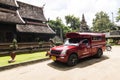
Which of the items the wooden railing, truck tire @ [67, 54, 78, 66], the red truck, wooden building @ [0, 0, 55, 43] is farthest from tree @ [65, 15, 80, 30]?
truck tire @ [67, 54, 78, 66]

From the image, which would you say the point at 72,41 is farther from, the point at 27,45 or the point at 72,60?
the point at 27,45

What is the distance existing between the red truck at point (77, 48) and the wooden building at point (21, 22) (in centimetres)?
862

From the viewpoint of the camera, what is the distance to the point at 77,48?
9328mm

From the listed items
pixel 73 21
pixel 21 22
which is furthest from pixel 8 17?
pixel 73 21

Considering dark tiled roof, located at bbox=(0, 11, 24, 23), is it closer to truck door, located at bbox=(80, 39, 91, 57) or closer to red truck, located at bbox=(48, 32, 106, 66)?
red truck, located at bbox=(48, 32, 106, 66)

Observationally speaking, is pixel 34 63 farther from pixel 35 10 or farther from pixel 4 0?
pixel 35 10

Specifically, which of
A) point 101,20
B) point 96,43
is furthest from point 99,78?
point 101,20

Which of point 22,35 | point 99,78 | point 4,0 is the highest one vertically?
point 4,0

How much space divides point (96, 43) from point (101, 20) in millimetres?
62017

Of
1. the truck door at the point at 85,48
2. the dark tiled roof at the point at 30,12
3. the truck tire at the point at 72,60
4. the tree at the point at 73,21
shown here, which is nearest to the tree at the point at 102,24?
the tree at the point at 73,21

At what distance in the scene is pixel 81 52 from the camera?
9625mm

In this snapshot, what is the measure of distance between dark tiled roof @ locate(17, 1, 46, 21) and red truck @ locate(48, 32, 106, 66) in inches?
573

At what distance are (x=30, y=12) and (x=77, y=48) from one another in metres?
17.9

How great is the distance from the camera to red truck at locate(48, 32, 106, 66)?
8693mm
